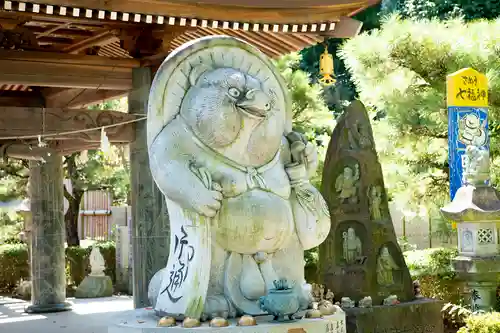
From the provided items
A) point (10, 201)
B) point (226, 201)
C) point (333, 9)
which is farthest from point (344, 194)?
point (10, 201)

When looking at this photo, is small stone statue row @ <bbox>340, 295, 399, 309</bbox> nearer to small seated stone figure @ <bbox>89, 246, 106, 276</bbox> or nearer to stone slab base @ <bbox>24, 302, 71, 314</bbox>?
stone slab base @ <bbox>24, 302, 71, 314</bbox>

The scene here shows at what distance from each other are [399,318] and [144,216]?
126 inches

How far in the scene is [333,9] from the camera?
30.6 ft

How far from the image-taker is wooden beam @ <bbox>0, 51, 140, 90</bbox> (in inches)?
358

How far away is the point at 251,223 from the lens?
4820 millimetres

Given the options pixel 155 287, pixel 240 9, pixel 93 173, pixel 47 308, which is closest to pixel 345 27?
pixel 240 9

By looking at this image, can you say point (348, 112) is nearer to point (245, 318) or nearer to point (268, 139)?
point (268, 139)

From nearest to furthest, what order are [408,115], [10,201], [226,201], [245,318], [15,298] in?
[245,318]
[226,201]
[408,115]
[15,298]
[10,201]

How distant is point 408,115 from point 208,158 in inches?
257

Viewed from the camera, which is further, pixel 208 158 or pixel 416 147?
pixel 416 147

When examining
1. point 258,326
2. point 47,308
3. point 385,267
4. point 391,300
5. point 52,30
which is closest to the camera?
point 258,326

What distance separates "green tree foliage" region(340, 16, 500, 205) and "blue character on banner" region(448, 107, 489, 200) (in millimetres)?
707

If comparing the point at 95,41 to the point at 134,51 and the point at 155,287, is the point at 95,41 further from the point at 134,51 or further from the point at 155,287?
the point at 155,287

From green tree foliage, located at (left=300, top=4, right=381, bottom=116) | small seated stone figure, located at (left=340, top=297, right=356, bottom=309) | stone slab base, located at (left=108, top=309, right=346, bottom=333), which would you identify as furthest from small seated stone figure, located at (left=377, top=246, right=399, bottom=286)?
green tree foliage, located at (left=300, top=4, right=381, bottom=116)
